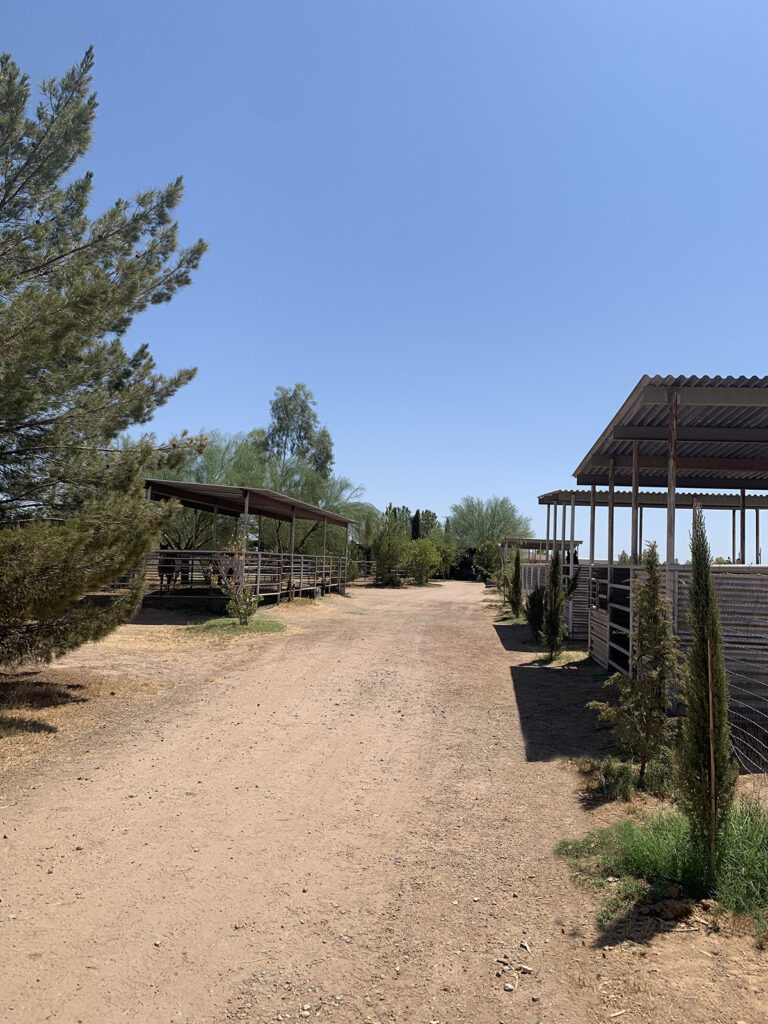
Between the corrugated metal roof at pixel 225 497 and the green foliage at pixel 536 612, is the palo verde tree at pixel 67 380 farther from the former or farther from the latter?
the green foliage at pixel 536 612

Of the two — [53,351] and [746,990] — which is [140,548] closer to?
[53,351]

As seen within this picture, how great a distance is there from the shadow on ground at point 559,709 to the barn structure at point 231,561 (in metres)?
7.34

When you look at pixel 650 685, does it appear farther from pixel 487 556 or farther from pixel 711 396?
pixel 487 556

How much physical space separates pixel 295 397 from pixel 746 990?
152 ft

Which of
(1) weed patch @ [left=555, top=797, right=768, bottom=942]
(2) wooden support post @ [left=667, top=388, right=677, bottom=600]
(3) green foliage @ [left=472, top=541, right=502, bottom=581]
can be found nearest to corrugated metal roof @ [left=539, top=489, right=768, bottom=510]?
(2) wooden support post @ [left=667, top=388, right=677, bottom=600]

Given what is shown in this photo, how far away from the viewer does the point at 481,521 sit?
65.4 m

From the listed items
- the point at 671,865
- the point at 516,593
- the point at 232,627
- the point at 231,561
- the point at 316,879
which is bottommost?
the point at 316,879

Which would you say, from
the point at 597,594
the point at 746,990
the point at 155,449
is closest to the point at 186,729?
the point at 155,449

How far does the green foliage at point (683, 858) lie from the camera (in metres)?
3.40

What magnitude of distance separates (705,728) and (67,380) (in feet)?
24.7

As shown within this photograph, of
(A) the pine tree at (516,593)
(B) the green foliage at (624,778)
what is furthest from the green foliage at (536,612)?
(B) the green foliage at (624,778)

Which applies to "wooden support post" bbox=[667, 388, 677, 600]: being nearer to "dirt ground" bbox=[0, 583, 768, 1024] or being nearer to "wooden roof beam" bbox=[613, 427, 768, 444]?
"wooden roof beam" bbox=[613, 427, 768, 444]

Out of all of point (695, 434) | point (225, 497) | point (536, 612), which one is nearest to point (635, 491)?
point (695, 434)

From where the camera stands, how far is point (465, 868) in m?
3.79
